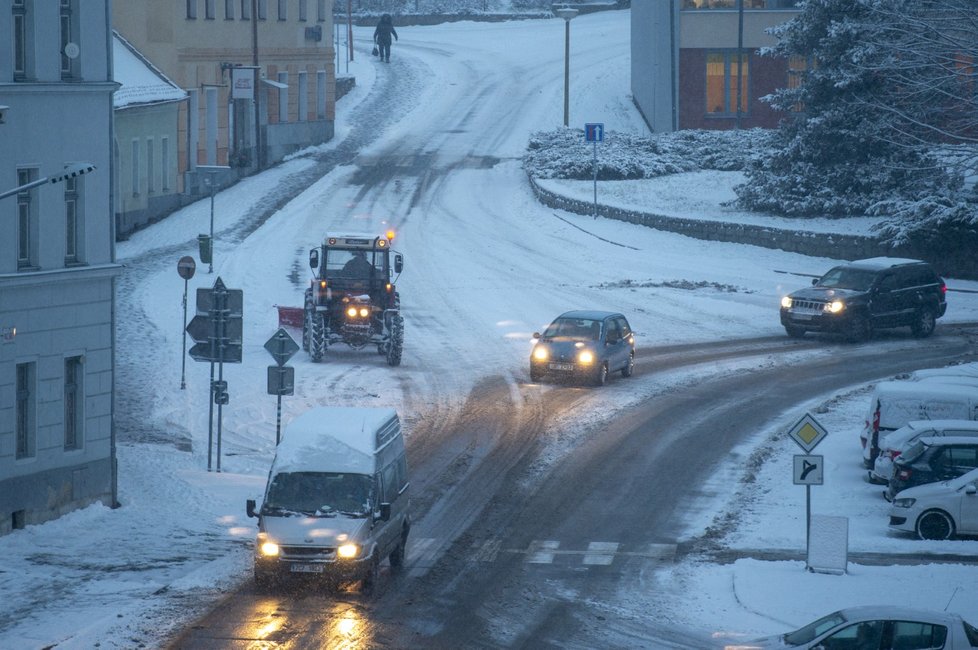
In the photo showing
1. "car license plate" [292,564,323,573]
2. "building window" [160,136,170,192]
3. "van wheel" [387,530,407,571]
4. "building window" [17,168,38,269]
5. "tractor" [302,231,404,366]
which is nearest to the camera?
"car license plate" [292,564,323,573]

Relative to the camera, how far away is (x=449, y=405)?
101 ft

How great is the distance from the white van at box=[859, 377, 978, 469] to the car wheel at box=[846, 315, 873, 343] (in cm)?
1242

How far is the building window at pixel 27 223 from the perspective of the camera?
2322cm

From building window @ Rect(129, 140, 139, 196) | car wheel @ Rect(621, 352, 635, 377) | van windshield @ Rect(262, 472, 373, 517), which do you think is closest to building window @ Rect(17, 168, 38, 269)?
van windshield @ Rect(262, 472, 373, 517)

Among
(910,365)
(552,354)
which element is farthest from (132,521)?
(910,365)

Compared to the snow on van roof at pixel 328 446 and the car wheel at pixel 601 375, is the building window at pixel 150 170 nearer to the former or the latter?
the car wheel at pixel 601 375

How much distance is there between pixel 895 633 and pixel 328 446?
8327mm

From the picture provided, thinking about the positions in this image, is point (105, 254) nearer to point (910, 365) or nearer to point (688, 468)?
point (688, 468)

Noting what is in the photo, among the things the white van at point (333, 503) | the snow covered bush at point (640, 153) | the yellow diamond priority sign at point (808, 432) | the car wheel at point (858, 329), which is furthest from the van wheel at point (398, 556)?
the snow covered bush at point (640, 153)

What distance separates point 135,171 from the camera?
5078 centimetres

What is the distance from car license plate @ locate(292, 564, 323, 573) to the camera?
59.0 feet

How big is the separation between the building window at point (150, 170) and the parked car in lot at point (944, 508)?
36229mm

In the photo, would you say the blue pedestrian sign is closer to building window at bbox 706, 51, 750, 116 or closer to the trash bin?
the trash bin

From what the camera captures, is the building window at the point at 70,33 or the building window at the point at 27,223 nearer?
the building window at the point at 27,223
